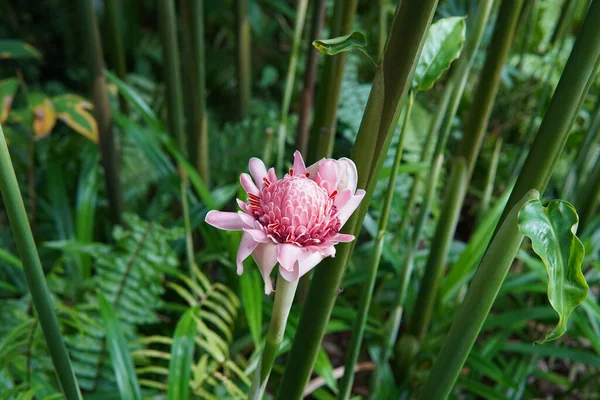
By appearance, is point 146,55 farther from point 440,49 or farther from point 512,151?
point 440,49

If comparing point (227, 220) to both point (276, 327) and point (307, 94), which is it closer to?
point (276, 327)

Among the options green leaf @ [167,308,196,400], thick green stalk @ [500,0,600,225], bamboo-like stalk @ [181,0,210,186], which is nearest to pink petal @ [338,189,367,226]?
thick green stalk @ [500,0,600,225]

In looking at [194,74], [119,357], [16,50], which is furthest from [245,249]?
[16,50]

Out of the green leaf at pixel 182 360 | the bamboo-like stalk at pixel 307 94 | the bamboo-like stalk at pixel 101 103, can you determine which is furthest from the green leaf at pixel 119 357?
the bamboo-like stalk at pixel 307 94

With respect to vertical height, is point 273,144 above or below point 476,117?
below

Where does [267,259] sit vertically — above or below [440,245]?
above

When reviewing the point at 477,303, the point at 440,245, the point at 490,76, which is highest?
the point at 490,76

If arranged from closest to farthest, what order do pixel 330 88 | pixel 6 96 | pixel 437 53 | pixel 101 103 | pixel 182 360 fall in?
pixel 437 53 < pixel 182 360 < pixel 330 88 < pixel 101 103 < pixel 6 96

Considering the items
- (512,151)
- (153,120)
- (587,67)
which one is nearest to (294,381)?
(587,67)
